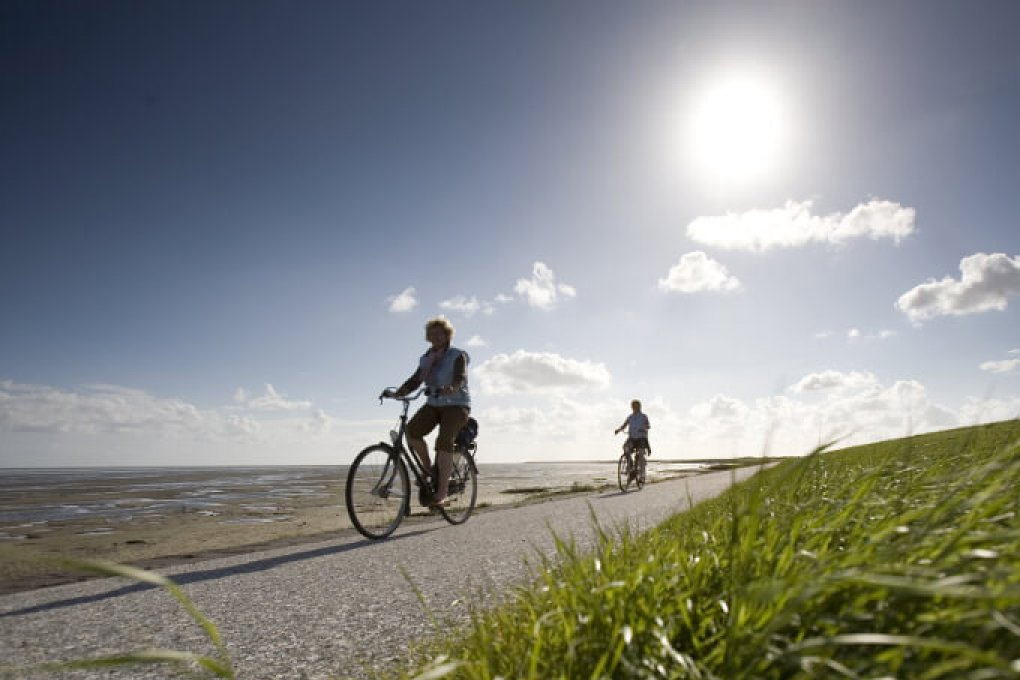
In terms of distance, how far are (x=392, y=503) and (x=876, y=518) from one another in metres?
6.51

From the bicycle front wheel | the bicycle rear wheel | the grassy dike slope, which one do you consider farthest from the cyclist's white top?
the grassy dike slope

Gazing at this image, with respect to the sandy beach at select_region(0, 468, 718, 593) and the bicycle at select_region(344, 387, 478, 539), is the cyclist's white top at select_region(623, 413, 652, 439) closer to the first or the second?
the sandy beach at select_region(0, 468, 718, 593)

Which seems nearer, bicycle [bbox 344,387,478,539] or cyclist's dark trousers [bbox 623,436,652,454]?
bicycle [bbox 344,387,478,539]

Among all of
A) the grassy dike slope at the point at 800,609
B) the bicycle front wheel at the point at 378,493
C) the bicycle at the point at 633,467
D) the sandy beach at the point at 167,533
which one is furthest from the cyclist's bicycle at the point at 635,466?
the grassy dike slope at the point at 800,609

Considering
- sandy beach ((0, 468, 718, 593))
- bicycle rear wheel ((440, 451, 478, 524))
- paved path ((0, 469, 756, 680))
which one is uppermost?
bicycle rear wheel ((440, 451, 478, 524))

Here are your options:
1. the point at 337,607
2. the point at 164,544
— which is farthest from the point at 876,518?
the point at 164,544

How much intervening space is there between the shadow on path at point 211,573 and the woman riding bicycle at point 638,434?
11155 millimetres

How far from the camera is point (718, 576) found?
6.33ft

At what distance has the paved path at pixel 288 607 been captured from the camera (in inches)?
114

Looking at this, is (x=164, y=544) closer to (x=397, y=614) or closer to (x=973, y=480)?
(x=397, y=614)

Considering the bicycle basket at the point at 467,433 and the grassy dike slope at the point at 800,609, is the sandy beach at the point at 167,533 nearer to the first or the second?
the bicycle basket at the point at 467,433

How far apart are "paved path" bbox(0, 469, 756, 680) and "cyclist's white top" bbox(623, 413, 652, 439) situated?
1162 centimetres

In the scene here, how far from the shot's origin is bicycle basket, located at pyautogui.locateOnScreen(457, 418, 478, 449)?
8812 millimetres

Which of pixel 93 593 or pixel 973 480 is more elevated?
pixel 973 480
